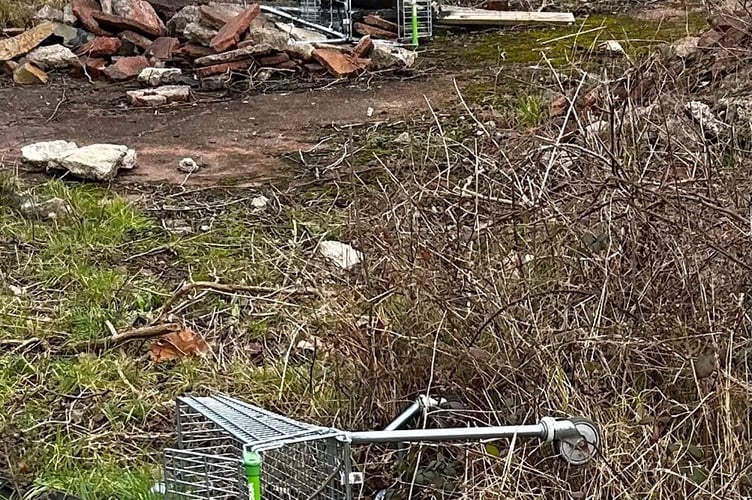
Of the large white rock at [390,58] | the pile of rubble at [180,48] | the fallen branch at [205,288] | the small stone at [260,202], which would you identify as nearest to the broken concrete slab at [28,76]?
the pile of rubble at [180,48]

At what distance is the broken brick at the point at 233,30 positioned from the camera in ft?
27.3

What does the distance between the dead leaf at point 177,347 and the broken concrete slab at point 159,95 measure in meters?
4.16

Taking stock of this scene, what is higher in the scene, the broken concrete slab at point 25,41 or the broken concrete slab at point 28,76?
the broken concrete slab at point 25,41

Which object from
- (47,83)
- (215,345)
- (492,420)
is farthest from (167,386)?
(47,83)

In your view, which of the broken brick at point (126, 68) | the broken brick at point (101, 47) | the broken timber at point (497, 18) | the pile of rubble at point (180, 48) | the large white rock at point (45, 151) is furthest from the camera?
the broken timber at point (497, 18)

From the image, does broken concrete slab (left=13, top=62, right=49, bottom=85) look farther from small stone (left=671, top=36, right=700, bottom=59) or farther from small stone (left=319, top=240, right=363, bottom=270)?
small stone (left=671, top=36, right=700, bottom=59)

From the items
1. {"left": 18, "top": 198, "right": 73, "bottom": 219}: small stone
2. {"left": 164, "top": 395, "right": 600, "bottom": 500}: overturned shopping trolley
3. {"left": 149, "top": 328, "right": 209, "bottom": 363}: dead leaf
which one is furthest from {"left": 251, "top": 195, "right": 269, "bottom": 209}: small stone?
{"left": 164, "top": 395, "right": 600, "bottom": 500}: overturned shopping trolley

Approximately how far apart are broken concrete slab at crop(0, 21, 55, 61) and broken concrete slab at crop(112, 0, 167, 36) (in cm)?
62

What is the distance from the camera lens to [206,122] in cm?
700

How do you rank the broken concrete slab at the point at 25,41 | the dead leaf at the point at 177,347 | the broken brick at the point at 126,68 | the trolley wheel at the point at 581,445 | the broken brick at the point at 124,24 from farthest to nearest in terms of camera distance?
the broken brick at the point at 124,24 → the broken concrete slab at the point at 25,41 → the broken brick at the point at 126,68 → the dead leaf at the point at 177,347 → the trolley wheel at the point at 581,445

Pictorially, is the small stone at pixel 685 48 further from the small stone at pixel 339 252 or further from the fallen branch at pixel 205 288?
the fallen branch at pixel 205 288

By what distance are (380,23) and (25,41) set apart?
3.17m

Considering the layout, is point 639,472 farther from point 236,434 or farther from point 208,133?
point 208,133

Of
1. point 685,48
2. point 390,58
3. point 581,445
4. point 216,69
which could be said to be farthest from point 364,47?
point 581,445
